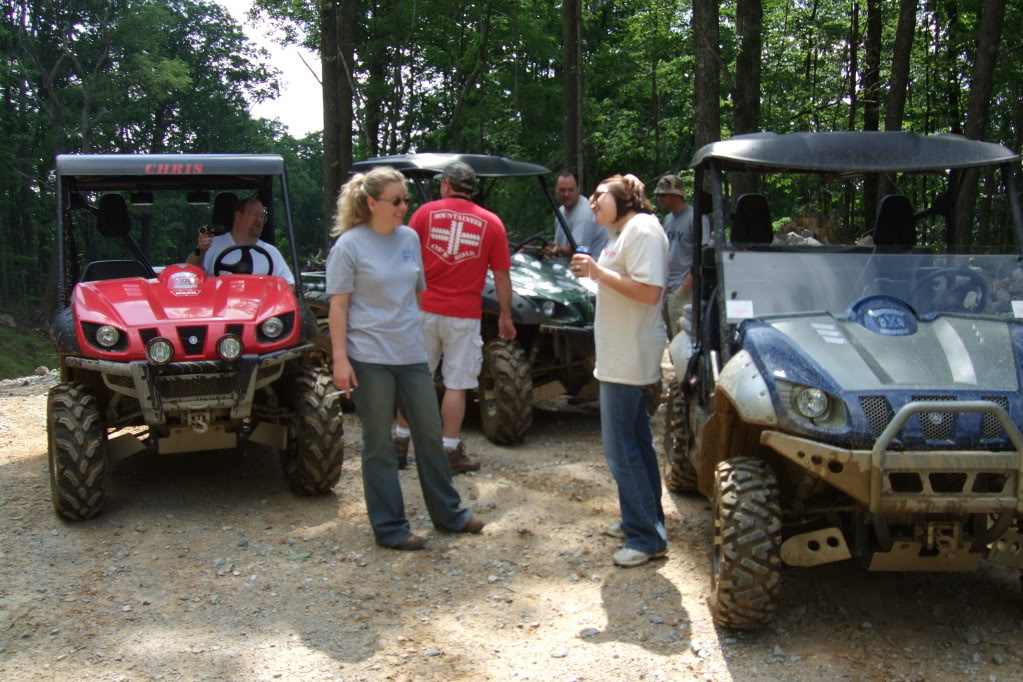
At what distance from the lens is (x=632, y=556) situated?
5105mm

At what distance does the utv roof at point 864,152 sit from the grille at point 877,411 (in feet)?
4.73

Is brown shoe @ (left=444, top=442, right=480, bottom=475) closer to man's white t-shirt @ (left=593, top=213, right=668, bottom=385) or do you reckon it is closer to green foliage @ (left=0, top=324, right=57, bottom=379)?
man's white t-shirt @ (left=593, top=213, right=668, bottom=385)

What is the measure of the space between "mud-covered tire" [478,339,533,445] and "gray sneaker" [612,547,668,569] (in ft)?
7.90

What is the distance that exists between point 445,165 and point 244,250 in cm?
196

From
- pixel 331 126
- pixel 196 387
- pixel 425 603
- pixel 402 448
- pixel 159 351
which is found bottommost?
pixel 425 603

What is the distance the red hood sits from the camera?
18.7ft

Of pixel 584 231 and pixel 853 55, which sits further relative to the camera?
pixel 853 55

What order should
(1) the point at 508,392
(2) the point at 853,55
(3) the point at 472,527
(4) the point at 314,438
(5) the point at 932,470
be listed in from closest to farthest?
(5) the point at 932,470
(3) the point at 472,527
(4) the point at 314,438
(1) the point at 508,392
(2) the point at 853,55

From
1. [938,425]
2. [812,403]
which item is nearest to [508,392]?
[812,403]

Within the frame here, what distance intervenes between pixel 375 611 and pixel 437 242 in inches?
101

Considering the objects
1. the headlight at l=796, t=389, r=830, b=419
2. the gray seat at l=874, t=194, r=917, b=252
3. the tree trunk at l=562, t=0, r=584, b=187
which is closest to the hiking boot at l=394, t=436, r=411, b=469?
the gray seat at l=874, t=194, r=917, b=252

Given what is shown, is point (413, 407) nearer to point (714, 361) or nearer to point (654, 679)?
point (714, 361)

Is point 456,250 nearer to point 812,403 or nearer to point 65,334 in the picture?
point 65,334

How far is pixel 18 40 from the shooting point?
3622 cm
